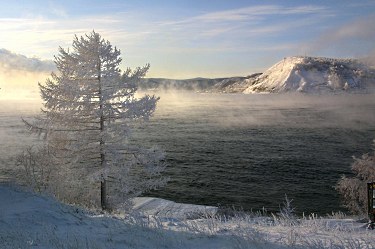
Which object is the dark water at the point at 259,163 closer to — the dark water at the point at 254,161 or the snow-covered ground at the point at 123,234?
the dark water at the point at 254,161

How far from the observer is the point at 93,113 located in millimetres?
22344

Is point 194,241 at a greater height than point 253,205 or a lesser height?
greater

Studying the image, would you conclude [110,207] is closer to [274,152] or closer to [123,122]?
[123,122]

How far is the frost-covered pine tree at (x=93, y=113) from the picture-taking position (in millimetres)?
22016

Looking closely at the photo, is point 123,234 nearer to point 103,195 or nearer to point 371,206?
point 371,206

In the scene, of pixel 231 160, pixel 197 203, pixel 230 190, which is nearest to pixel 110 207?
pixel 197 203

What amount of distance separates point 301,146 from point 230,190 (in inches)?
1087

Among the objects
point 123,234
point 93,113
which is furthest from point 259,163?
point 123,234

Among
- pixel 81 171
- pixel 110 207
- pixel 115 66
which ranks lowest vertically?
pixel 110 207

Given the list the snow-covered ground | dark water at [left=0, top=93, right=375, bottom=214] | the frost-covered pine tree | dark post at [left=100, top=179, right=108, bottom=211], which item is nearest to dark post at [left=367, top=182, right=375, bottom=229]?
the snow-covered ground

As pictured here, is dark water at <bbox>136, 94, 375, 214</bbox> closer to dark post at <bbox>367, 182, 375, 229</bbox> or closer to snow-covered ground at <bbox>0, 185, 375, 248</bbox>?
dark post at <bbox>367, 182, 375, 229</bbox>

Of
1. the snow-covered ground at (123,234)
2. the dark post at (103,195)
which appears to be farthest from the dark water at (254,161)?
the snow-covered ground at (123,234)

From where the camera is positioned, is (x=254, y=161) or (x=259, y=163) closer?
(x=259, y=163)

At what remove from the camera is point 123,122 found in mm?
22688
